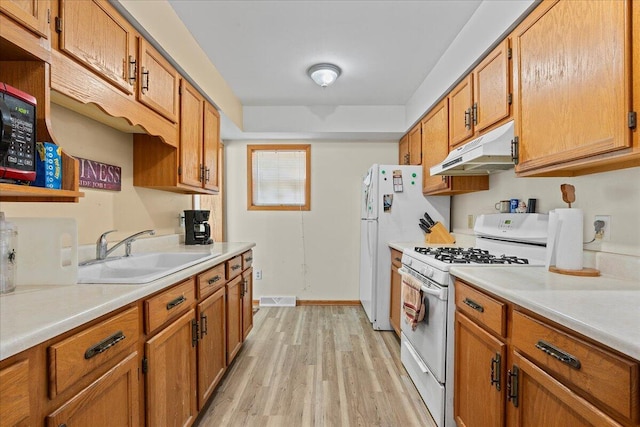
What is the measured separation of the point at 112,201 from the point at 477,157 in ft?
7.29

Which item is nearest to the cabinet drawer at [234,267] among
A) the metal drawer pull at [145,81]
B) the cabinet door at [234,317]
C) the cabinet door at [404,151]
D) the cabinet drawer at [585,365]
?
the cabinet door at [234,317]

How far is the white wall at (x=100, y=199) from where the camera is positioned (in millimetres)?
1460

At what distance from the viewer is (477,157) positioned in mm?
1747

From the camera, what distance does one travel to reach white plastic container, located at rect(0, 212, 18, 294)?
0.97 metres

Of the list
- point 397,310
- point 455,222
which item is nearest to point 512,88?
point 455,222

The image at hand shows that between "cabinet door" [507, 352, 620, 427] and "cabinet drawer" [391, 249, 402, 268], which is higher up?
"cabinet drawer" [391, 249, 402, 268]

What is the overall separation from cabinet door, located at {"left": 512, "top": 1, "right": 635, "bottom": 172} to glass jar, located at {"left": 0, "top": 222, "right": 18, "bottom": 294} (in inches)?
82.3

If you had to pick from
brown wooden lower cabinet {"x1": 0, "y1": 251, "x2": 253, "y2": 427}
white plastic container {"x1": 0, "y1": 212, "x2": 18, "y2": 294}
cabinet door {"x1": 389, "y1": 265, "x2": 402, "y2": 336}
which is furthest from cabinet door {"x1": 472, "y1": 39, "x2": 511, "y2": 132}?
white plastic container {"x1": 0, "y1": 212, "x2": 18, "y2": 294}

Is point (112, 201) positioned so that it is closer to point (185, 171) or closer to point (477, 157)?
point (185, 171)

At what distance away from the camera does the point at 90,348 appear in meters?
0.87

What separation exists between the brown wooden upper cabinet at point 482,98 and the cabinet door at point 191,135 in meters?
2.05

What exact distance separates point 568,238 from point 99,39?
7.64 feet

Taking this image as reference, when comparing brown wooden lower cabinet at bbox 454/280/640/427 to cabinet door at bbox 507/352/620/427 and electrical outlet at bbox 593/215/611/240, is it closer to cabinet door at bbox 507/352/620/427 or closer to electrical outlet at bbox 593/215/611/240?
cabinet door at bbox 507/352/620/427

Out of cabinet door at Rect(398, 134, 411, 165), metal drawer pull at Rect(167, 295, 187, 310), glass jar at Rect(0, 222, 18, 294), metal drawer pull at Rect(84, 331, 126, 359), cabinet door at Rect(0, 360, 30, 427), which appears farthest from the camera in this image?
cabinet door at Rect(398, 134, 411, 165)
